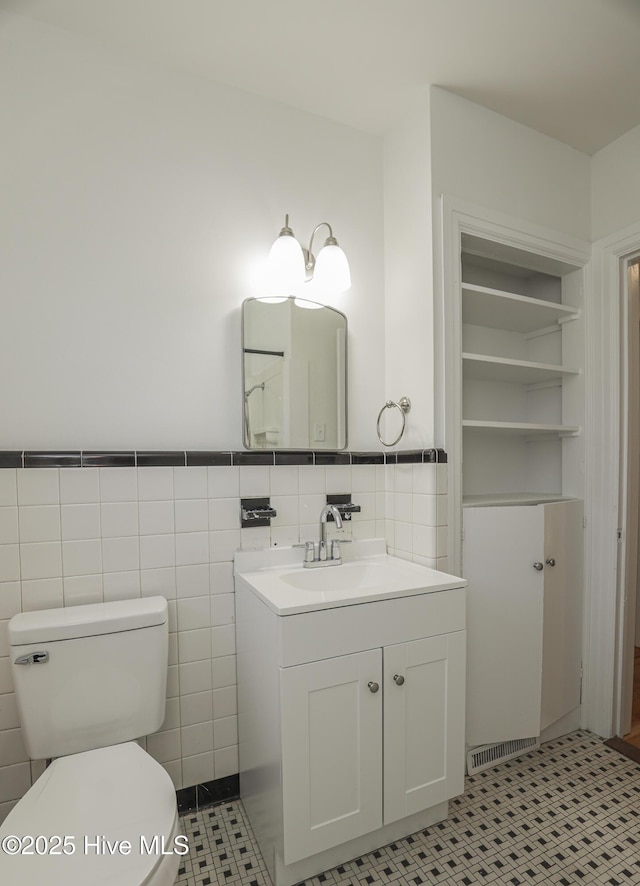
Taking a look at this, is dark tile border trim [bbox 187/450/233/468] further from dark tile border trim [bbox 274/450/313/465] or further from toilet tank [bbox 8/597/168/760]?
toilet tank [bbox 8/597/168/760]

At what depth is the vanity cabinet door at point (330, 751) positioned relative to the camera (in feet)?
4.00

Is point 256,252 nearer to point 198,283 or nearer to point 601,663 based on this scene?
point 198,283

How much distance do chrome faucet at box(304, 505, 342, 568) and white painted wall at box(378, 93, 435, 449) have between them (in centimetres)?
40

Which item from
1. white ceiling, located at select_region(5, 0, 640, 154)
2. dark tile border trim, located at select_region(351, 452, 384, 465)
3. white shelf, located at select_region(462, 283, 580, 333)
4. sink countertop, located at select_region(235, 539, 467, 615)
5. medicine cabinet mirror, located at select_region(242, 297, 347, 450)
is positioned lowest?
sink countertop, located at select_region(235, 539, 467, 615)

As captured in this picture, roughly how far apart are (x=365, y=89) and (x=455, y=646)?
1.97 metres

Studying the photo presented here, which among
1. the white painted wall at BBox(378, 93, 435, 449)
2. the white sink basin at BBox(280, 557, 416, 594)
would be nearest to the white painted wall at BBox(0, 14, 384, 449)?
the white painted wall at BBox(378, 93, 435, 449)

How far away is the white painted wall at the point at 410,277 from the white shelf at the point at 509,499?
0.36 meters

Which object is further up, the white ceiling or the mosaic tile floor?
the white ceiling

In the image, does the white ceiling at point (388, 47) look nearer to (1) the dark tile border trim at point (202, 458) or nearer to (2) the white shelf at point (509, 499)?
(1) the dark tile border trim at point (202, 458)

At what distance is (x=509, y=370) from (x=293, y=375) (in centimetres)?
96

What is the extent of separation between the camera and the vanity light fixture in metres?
1.66

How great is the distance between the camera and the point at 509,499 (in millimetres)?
1997

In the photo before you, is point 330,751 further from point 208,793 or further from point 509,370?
point 509,370

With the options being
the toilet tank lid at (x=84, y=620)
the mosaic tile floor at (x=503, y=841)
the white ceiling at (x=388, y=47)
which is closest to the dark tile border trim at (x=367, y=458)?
the toilet tank lid at (x=84, y=620)
